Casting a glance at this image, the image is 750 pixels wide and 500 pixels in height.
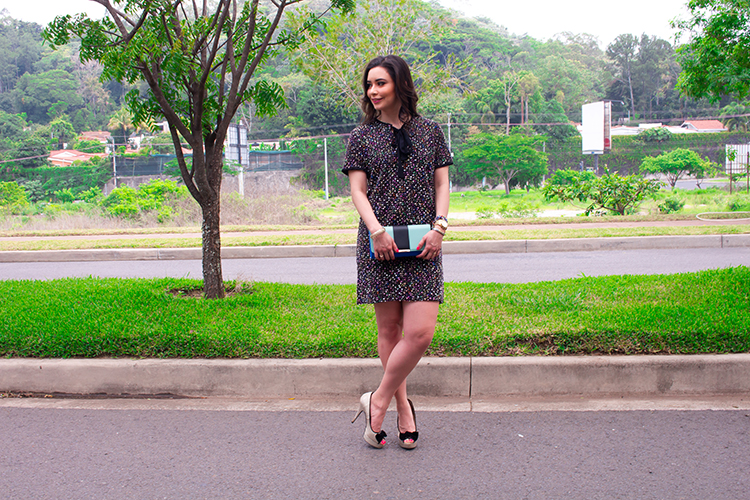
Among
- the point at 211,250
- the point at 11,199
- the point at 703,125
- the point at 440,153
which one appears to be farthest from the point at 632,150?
the point at 440,153

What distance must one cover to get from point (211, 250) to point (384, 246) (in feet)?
10.5

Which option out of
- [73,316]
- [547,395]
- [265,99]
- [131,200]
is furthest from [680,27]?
[131,200]

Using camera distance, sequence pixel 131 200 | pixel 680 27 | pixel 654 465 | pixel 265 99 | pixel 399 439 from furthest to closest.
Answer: pixel 131 200 < pixel 680 27 < pixel 265 99 < pixel 399 439 < pixel 654 465

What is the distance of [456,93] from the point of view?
59.2 m

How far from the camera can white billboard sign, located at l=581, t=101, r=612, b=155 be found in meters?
39.7

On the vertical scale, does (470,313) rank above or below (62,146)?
below

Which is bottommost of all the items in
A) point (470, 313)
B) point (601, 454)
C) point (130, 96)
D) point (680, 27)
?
point (601, 454)

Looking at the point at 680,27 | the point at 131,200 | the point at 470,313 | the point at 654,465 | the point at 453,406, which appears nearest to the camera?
the point at 654,465

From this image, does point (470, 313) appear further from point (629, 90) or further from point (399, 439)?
point (629, 90)

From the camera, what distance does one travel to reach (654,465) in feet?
9.15

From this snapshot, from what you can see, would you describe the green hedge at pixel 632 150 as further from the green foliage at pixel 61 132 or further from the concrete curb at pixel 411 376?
the concrete curb at pixel 411 376

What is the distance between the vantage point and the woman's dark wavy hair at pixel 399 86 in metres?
2.89

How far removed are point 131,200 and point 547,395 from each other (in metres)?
19.0

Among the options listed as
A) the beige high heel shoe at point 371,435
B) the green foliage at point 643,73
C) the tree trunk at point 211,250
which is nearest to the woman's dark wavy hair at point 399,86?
the beige high heel shoe at point 371,435
